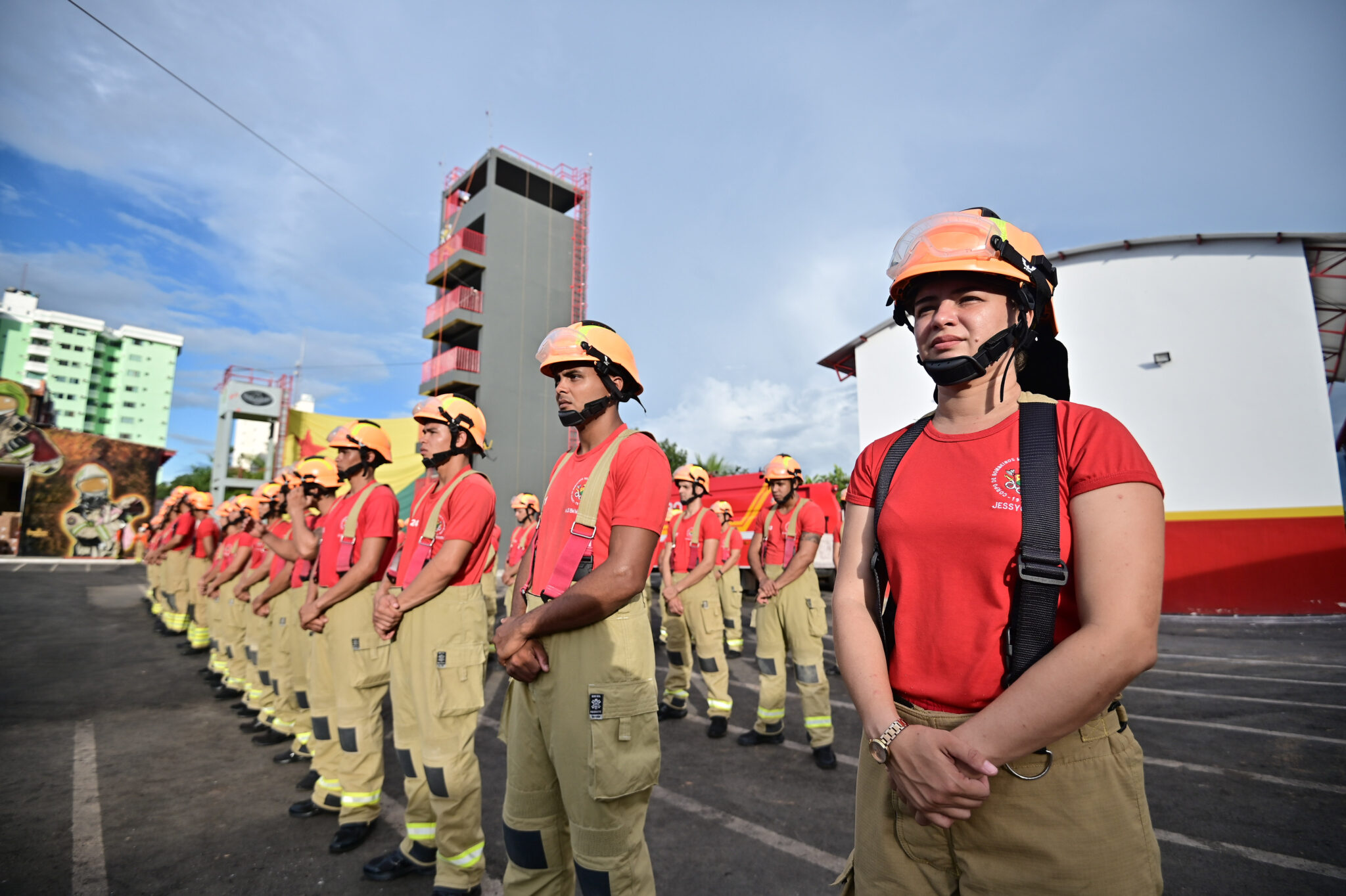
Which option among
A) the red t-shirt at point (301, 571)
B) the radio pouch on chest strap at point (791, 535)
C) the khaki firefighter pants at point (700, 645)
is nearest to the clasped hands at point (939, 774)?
the red t-shirt at point (301, 571)

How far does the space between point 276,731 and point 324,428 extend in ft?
72.6

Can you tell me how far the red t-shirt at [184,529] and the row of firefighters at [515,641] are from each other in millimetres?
6089

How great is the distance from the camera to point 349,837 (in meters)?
→ 4.10

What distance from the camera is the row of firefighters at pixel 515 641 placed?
2.40m

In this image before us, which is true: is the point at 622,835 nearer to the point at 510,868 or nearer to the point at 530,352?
the point at 510,868

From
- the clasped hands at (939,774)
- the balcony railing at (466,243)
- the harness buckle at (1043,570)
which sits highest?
the balcony railing at (466,243)

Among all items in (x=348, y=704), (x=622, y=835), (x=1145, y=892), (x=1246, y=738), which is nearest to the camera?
(x=1145, y=892)

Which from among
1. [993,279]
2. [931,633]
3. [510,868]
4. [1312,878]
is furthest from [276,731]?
[1312,878]

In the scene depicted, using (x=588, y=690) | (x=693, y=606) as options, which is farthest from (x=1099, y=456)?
(x=693, y=606)

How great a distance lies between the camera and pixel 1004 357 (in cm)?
168

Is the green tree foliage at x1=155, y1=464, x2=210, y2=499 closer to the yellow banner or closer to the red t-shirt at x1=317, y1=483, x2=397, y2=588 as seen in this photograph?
the yellow banner

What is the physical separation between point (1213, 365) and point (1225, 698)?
39.4 feet

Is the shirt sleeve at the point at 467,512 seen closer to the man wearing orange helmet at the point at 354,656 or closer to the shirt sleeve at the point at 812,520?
the man wearing orange helmet at the point at 354,656

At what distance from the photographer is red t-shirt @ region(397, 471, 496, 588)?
12.4 ft
